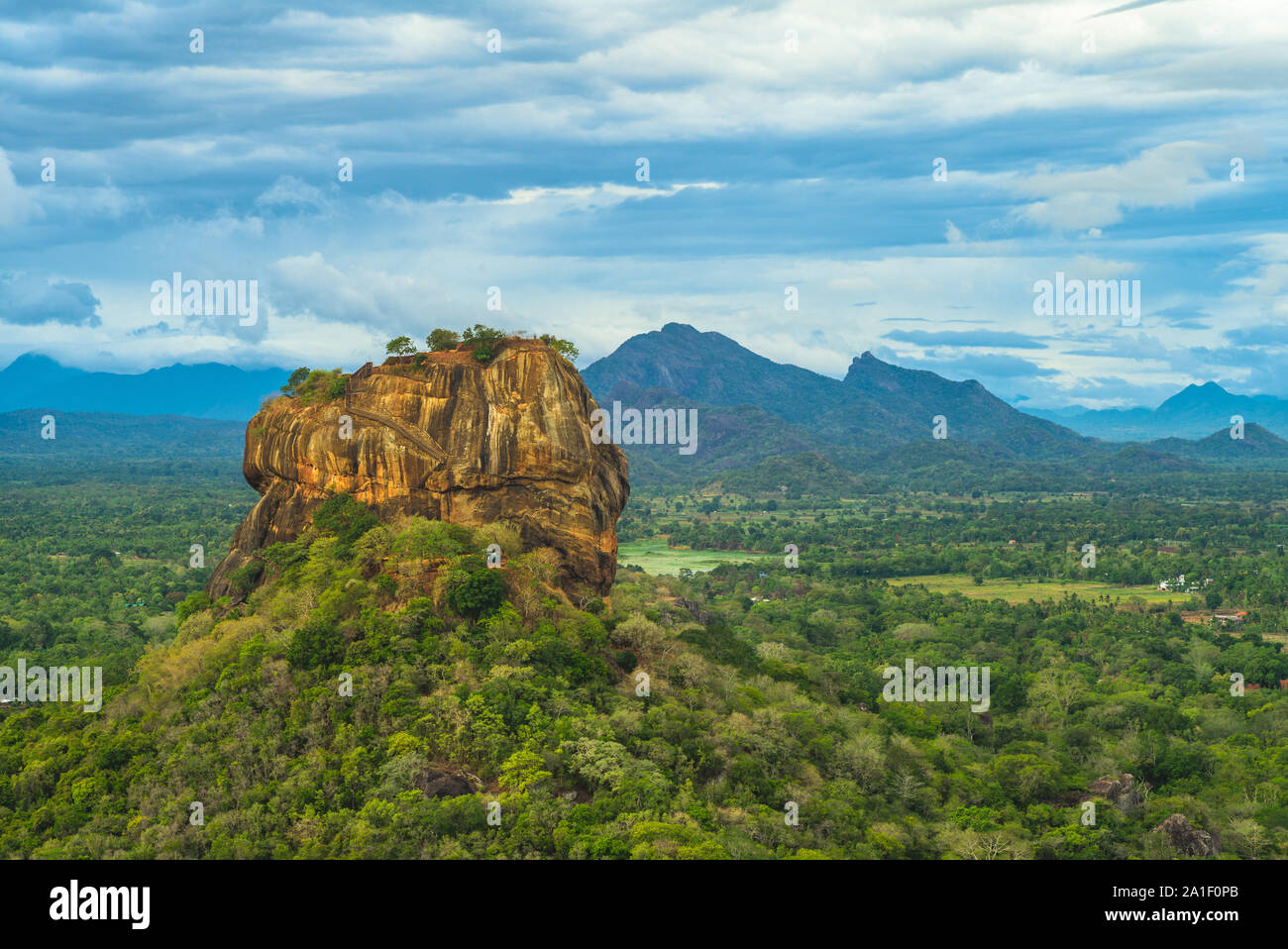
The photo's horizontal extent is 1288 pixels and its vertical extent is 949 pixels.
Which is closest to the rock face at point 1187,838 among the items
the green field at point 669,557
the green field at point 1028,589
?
the green field at point 1028,589

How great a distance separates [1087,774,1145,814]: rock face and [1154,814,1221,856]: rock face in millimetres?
2348

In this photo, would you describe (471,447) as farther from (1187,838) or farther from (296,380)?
(1187,838)

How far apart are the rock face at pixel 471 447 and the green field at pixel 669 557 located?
6759 centimetres

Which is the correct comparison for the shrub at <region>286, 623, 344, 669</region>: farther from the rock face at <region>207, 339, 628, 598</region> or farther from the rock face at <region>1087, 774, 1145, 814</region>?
the rock face at <region>1087, 774, 1145, 814</region>

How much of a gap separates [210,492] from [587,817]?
170m

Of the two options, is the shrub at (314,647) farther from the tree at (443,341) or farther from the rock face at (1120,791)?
the rock face at (1120,791)

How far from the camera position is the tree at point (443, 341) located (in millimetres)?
42125

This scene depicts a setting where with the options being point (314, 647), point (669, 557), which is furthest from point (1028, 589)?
point (314, 647)

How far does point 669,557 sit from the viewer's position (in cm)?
12875

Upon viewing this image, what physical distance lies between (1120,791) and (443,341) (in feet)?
96.4

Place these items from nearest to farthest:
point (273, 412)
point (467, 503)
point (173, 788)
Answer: point (173, 788)
point (467, 503)
point (273, 412)
